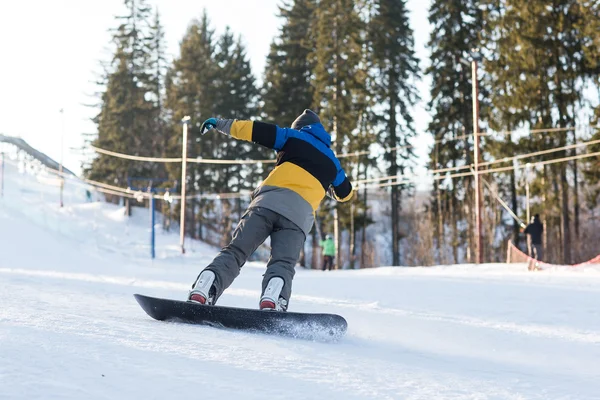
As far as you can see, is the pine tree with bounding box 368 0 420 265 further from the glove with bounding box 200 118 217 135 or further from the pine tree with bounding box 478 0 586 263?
the glove with bounding box 200 118 217 135

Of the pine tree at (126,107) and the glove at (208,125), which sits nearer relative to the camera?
the glove at (208,125)

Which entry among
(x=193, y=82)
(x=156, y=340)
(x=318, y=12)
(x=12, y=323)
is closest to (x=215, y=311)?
(x=156, y=340)

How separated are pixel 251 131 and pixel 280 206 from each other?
0.55m

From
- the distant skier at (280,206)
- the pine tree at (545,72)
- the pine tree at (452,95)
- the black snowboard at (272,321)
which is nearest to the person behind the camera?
the black snowboard at (272,321)

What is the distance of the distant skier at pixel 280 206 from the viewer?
396 centimetres

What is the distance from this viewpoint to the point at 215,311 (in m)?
3.56

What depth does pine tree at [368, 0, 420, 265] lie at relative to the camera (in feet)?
108

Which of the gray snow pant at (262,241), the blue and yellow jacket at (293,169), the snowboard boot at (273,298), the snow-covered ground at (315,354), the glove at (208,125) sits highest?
the glove at (208,125)

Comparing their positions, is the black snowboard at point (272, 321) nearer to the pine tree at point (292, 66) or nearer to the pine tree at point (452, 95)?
the pine tree at point (452, 95)

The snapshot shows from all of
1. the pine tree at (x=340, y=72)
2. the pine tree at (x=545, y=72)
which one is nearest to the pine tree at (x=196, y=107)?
the pine tree at (x=340, y=72)

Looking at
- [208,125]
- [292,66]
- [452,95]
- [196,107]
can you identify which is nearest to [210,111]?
[196,107]

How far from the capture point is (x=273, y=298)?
3848mm

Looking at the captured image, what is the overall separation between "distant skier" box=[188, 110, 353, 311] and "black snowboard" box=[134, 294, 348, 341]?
260 millimetres

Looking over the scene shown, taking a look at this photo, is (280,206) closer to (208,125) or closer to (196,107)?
(208,125)
